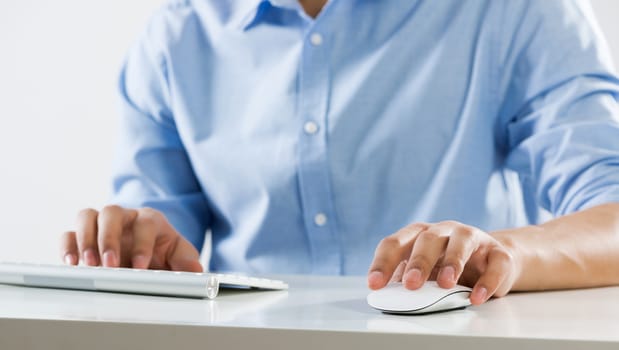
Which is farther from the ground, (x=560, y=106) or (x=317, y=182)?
(x=560, y=106)

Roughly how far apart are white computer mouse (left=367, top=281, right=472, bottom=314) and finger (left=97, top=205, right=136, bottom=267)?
354 mm

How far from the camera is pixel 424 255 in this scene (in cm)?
66

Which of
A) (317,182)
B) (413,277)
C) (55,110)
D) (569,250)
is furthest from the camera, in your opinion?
(55,110)

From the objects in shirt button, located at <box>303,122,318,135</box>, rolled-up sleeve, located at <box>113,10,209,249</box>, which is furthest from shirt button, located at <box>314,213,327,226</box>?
rolled-up sleeve, located at <box>113,10,209,249</box>

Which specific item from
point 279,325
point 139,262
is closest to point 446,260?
point 279,325

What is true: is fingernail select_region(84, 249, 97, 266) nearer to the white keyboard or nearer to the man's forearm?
the white keyboard

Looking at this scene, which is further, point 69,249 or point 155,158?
point 155,158

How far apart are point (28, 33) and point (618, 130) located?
174 centimetres

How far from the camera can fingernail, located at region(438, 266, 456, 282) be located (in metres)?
0.62

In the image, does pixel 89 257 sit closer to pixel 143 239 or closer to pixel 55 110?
pixel 143 239

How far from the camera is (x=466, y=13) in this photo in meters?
1.19

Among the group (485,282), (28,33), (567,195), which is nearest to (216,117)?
(567,195)

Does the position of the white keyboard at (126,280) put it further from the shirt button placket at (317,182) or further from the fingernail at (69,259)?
the shirt button placket at (317,182)

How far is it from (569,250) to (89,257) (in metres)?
0.49
